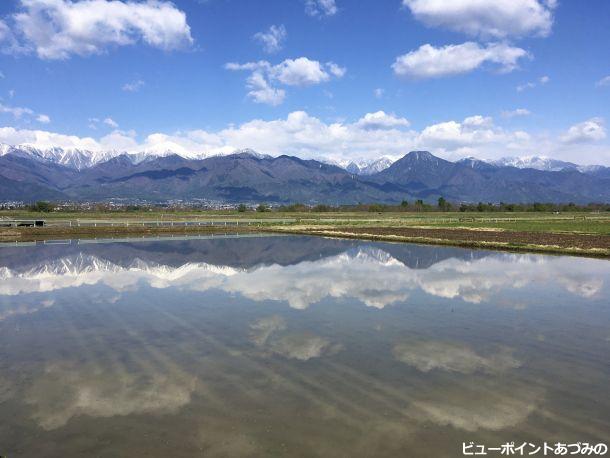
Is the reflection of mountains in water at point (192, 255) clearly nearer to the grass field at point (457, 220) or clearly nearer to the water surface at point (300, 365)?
the water surface at point (300, 365)

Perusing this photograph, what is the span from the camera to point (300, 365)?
43.2 feet

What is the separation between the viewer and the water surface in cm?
930

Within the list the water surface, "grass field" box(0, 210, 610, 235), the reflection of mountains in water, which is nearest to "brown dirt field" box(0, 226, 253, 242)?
the reflection of mountains in water

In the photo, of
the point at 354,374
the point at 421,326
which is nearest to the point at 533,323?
the point at 421,326

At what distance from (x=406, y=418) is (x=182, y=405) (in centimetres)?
532

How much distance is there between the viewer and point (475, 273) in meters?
30.8

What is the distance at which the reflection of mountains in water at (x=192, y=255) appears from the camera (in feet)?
116

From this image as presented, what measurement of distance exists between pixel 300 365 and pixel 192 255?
103ft

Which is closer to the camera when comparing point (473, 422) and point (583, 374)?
point (473, 422)

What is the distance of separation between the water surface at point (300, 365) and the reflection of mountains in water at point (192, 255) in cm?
710

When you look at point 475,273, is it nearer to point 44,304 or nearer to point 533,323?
point 533,323

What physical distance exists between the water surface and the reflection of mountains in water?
7097 mm

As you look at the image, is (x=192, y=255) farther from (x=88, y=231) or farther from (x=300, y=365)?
(x=88, y=231)

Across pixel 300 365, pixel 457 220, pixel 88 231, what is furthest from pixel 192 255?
pixel 457 220
